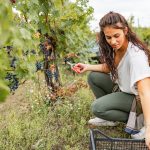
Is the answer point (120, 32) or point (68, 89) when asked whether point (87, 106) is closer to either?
point (68, 89)

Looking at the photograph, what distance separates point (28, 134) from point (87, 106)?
862mm

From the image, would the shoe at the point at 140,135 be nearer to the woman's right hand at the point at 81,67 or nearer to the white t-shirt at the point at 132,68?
the white t-shirt at the point at 132,68

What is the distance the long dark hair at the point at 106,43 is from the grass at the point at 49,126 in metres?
0.65

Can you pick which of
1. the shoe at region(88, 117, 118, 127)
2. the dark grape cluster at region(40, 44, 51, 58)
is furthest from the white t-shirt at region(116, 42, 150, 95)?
the dark grape cluster at region(40, 44, 51, 58)

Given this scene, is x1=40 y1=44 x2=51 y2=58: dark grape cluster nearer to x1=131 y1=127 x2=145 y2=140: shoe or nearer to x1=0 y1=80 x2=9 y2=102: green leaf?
x1=131 y1=127 x2=145 y2=140: shoe

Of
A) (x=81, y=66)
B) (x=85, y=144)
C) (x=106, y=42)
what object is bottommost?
(x=85, y=144)

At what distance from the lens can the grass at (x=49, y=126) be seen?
3.07 meters

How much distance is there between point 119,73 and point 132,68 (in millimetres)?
303

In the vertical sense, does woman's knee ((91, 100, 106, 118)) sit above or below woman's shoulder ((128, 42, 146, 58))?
below

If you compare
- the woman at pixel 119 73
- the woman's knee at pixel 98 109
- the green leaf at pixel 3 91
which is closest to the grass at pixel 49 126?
the woman at pixel 119 73

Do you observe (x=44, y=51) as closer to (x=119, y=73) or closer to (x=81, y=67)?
(x=81, y=67)

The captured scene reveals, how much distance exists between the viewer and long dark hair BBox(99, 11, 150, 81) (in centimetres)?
252

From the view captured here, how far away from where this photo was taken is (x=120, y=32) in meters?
2.49

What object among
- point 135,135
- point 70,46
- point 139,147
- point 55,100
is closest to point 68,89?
point 55,100
